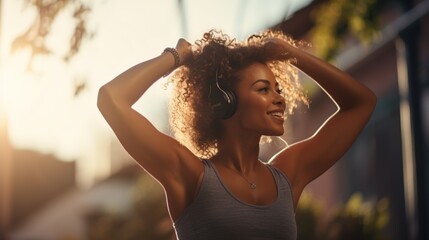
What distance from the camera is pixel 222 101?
4.51 metres

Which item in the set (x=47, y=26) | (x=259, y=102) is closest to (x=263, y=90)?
(x=259, y=102)

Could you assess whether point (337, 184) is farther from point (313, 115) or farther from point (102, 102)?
point (102, 102)

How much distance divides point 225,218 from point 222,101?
0.54m

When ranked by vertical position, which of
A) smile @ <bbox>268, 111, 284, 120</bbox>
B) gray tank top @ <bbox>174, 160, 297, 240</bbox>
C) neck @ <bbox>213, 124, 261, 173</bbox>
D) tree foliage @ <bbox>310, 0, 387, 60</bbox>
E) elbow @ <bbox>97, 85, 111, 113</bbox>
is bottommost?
tree foliage @ <bbox>310, 0, 387, 60</bbox>

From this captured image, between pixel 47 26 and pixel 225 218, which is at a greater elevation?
pixel 47 26

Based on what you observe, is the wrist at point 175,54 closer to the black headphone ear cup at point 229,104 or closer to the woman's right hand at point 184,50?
the woman's right hand at point 184,50

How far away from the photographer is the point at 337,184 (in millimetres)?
21969

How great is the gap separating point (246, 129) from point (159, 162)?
466mm

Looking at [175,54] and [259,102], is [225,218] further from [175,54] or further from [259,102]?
[175,54]

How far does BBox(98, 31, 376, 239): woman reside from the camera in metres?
4.23

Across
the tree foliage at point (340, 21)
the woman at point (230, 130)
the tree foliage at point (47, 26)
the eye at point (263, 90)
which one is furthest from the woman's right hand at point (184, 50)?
the tree foliage at point (340, 21)

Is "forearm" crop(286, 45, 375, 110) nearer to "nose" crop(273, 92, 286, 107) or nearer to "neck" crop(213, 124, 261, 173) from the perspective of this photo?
"nose" crop(273, 92, 286, 107)

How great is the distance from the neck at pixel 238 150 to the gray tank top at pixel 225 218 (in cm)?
19

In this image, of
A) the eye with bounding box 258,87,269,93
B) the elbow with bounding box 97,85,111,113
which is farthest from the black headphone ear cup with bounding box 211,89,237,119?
the elbow with bounding box 97,85,111,113
